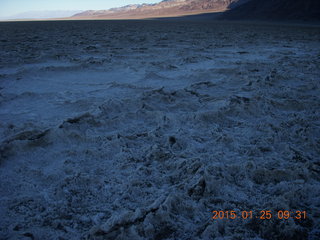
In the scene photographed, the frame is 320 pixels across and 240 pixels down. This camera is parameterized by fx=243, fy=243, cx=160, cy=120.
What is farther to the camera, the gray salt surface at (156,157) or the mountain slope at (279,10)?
the mountain slope at (279,10)

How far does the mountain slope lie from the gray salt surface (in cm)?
2150

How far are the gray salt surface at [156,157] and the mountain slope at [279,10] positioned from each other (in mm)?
21500

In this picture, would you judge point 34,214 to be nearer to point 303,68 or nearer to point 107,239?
point 107,239

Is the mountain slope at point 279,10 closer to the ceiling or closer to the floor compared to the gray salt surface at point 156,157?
closer to the ceiling

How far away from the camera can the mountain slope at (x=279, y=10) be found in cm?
2011

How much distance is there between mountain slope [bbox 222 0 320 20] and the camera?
2011 centimetres

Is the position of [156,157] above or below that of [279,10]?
below

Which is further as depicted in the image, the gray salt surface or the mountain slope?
the mountain slope

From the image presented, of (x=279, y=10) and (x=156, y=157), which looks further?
(x=279, y=10)

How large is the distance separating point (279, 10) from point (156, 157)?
85.9 ft

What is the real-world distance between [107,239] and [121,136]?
756 mm

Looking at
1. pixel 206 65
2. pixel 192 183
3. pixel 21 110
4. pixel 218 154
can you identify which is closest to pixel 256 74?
pixel 206 65

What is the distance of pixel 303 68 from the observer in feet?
10.9

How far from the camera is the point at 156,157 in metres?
1.36
